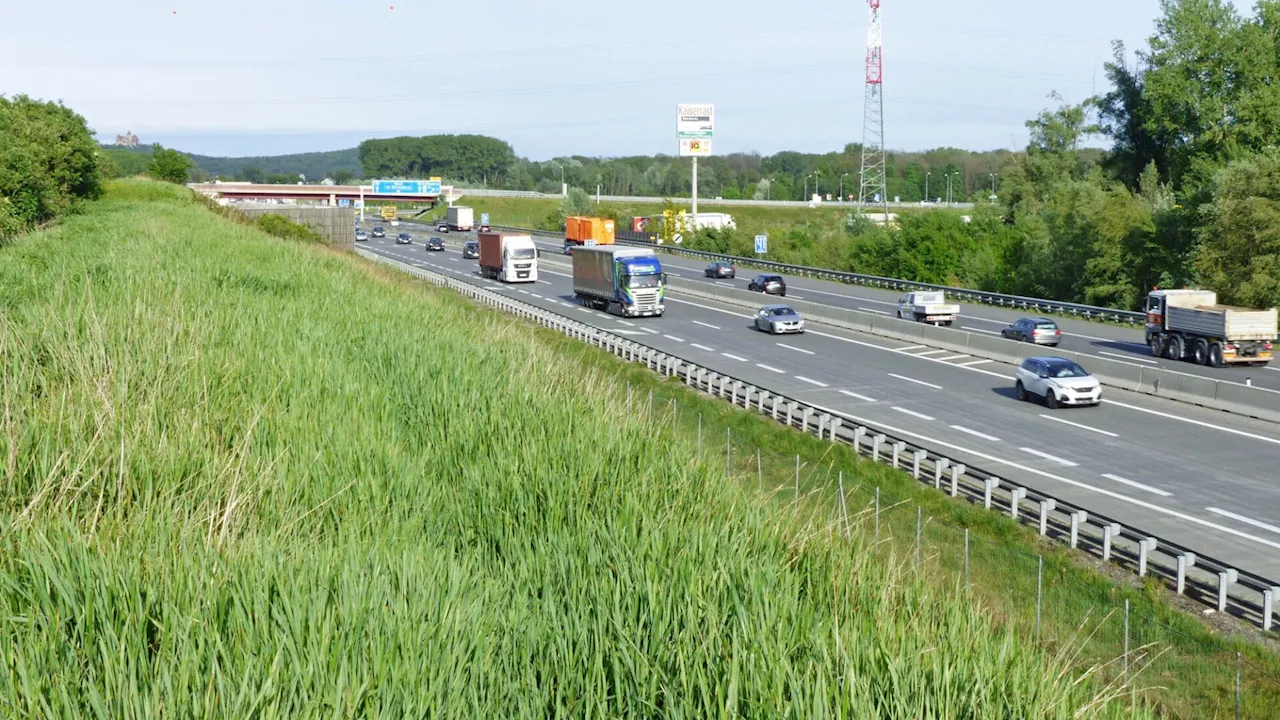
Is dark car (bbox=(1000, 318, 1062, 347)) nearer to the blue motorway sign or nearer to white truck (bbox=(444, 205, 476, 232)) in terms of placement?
white truck (bbox=(444, 205, 476, 232))

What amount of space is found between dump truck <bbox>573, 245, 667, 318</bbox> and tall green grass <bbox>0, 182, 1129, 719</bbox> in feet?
139

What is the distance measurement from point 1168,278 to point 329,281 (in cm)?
5297

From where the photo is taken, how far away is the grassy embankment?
6.68 meters

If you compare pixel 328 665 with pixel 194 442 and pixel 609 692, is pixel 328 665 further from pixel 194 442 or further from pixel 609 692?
pixel 194 442

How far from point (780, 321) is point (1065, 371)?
747 inches

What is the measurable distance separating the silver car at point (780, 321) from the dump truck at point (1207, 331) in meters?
14.6

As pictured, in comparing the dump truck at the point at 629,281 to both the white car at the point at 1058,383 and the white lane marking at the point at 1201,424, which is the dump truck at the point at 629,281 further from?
the white lane marking at the point at 1201,424

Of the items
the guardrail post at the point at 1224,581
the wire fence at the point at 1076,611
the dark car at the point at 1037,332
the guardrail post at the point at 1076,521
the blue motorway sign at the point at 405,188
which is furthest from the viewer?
the blue motorway sign at the point at 405,188

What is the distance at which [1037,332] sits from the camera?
47094 millimetres

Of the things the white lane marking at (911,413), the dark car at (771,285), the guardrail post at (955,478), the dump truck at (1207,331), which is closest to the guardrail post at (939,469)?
the guardrail post at (955,478)

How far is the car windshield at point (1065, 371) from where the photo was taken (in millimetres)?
34094

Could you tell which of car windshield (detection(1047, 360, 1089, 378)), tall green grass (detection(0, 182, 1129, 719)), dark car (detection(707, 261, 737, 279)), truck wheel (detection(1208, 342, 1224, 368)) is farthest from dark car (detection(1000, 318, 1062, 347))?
dark car (detection(707, 261, 737, 279))

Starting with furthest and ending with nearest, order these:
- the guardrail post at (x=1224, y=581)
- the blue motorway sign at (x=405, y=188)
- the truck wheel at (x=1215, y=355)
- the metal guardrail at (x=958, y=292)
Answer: the blue motorway sign at (x=405, y=188), the metal guardrail at (x=958, y=292), the truck wheel at (x=1215, y=355), the guardrail post at (x=1224, y=581)

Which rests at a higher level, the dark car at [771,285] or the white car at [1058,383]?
the dark car at [771,285]
